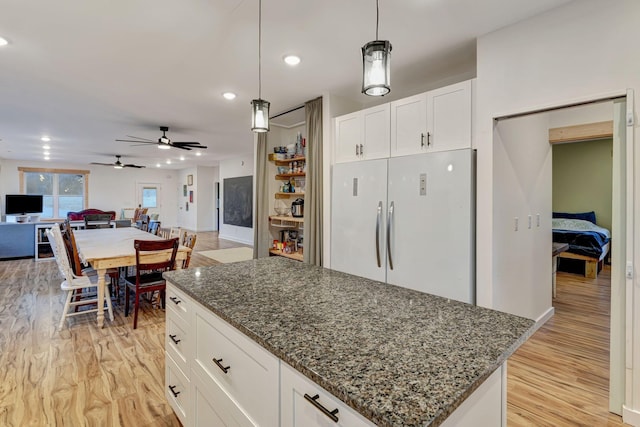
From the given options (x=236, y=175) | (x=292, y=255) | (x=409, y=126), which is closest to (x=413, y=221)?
(x=409, y=126)

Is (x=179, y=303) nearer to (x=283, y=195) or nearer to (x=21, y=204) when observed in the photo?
(x=283, y=195)

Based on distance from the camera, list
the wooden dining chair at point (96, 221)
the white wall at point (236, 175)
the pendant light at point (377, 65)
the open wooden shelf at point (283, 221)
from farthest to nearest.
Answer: the white wall at point (236, 175) → the wooden dining chair at point (96, 221) → the open wooden shelf at point (283, 221) → the pendant light at point (377, 65)

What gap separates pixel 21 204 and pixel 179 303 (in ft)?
33.6

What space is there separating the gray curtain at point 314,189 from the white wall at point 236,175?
483cm

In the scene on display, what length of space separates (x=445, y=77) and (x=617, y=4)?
1.50m

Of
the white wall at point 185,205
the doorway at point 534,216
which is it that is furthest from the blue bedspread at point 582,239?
the white wall at point 185,205

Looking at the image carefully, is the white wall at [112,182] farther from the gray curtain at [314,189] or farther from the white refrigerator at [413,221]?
the white refrigerator at [413,221]

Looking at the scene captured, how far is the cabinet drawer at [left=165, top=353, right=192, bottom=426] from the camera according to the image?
1.60 meters

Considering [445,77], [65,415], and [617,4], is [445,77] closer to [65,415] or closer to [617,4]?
[617,4]

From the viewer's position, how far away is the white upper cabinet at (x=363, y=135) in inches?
119

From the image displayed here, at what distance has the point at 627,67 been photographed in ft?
5.86

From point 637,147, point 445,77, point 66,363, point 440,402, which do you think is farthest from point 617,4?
point 66,363

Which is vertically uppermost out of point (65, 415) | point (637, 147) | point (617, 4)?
point (617, 4)

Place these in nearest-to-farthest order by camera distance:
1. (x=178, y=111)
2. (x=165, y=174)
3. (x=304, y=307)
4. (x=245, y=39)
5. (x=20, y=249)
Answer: (x=304, y=307)
(x=245, y=39)
(x=178, y=111)
(x=20, y=249)
(x=165, y=174)
